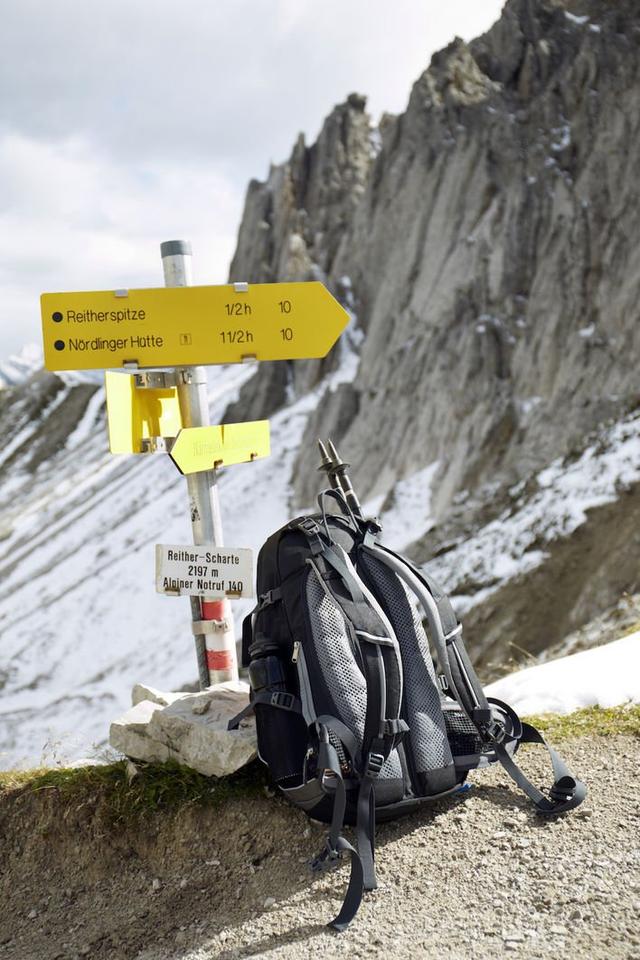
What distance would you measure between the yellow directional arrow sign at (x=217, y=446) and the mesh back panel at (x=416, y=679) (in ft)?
3.55

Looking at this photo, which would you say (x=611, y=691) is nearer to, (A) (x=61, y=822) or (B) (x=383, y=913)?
(B) (x=383, y=913)

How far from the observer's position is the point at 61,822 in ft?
12.2

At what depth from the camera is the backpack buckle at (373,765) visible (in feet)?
10.0

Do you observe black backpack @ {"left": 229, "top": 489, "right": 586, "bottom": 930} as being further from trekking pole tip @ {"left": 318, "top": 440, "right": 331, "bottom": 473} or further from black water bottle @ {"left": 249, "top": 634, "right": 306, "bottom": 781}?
trekking pole tip @ {"left": 318, "top": 440, "right": 331, "bottom": 473}

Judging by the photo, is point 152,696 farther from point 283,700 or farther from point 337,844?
point 337,844

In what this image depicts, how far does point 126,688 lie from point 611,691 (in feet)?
68.7

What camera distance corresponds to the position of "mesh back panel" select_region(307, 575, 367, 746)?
10.2 feet

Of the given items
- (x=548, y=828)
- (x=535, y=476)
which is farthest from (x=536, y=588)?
(x=548, y=828)

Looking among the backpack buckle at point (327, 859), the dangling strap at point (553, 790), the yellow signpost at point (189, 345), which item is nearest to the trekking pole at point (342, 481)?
the yellow signpost at point (189, 345)

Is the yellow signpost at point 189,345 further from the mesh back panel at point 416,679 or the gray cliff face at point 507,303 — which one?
the gray cliff face at point 507,303

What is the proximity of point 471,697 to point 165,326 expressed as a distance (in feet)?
7.82

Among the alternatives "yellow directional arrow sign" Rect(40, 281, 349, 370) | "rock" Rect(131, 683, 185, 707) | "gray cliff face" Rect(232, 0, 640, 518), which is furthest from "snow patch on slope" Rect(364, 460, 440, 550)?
"yellow directional arrow sign" Rect(40, 281, 349, 370)

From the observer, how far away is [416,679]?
3328 millimetres

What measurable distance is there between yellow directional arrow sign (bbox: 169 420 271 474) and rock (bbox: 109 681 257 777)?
→ 1.22 meters
